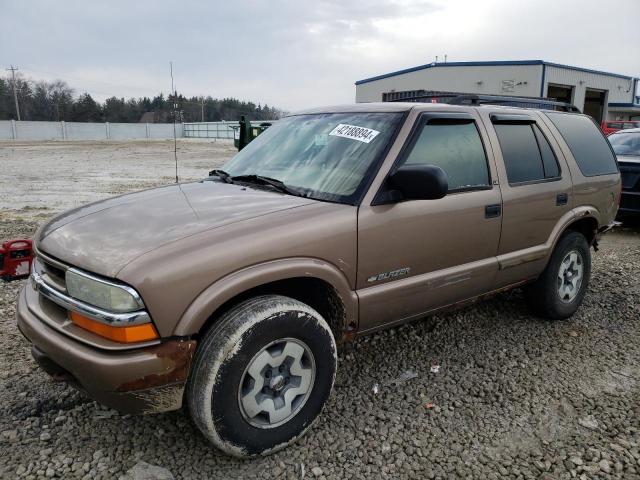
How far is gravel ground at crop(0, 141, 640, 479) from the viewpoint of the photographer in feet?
8.25

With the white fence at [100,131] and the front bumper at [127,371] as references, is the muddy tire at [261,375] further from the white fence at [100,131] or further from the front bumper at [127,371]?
the white fence at [100,131]

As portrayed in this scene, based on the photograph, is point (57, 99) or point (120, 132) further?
point (57, 99)

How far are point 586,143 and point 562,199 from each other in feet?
2.77

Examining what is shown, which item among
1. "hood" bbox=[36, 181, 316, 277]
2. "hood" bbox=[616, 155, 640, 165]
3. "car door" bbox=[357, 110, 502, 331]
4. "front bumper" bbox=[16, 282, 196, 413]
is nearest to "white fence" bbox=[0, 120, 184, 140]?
"hood" bbox=[616, 155, 640, 165]

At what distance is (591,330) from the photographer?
427 centimetres

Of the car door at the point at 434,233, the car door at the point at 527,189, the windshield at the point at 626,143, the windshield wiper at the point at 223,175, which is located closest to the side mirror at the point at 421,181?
the car door at the point at 434,233

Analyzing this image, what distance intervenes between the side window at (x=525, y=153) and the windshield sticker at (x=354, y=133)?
3.76ft

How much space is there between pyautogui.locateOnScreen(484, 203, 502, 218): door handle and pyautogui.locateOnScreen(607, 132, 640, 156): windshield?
616 cm

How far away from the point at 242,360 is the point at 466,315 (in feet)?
9.04

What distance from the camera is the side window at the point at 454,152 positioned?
316 cm

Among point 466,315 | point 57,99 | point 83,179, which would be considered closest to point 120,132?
point 57,99

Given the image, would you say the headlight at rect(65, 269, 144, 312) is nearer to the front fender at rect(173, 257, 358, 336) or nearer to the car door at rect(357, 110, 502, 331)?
the front fender at rect(173, 257, 358, 336)

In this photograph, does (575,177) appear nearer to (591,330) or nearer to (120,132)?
(591,330)

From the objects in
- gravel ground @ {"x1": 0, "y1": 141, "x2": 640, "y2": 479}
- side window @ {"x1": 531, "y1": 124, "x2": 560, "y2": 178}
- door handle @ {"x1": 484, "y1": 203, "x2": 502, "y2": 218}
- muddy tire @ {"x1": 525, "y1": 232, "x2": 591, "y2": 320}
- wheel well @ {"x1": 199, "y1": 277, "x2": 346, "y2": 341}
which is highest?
side window @ {"x1": 531, "y1": 124, "x2": 560, "y2": 178}
